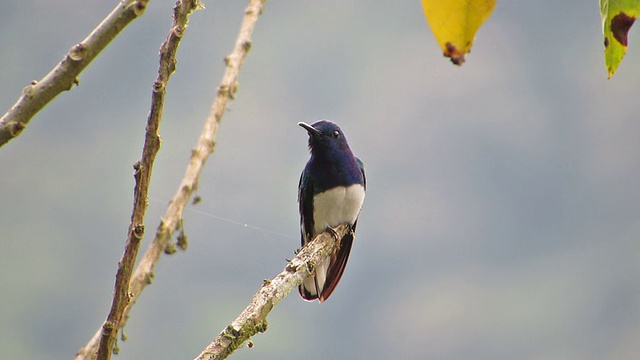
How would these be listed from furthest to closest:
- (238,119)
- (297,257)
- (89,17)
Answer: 1. (89,17)
2. (238,119)
3. (297,257)

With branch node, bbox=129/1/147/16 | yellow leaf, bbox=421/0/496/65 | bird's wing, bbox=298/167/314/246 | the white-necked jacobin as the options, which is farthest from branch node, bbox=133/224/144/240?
bird's wing, bbox=298/167/314/246

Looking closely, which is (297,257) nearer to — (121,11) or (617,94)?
(121,11)

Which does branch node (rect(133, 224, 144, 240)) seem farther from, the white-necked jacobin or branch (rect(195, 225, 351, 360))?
the white-necked jacobin

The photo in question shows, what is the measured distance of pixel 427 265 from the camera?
36.6m

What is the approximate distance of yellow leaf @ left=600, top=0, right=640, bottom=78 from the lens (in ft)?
2.39

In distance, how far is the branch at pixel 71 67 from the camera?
2.38 ft

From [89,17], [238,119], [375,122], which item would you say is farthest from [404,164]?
[89,17]

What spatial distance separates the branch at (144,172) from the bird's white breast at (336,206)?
9.43 feet

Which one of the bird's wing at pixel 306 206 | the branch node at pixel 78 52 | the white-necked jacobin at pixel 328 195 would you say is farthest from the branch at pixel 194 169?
the bird's wing at pixel 306 206

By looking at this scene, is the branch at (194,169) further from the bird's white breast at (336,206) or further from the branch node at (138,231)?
the bird's white breast at (336,206)

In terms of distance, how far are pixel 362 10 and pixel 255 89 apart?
12.6m

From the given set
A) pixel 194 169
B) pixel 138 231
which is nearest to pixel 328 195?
pixel 194 169

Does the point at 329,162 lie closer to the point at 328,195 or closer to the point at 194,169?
the point at 328,195

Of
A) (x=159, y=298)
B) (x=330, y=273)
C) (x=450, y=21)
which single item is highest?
(x=159, y=298)
